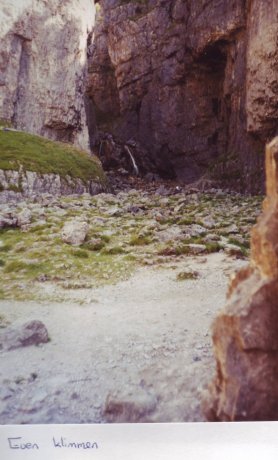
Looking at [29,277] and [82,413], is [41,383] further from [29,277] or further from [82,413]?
[29,277]

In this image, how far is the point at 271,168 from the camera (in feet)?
9.39

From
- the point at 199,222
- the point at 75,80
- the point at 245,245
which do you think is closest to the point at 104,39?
the point at 75,80

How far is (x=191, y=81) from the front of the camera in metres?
25.9

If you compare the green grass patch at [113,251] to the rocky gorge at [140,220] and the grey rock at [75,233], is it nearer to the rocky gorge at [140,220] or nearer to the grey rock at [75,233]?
the rocky gorge at [140,220]

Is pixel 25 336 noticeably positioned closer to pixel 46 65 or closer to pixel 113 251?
pixel 113 251

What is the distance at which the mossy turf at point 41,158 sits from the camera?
611 inches

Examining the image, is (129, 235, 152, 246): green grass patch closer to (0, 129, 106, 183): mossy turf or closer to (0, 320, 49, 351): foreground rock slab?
(0, 320, 49, 351): foreground rock slab

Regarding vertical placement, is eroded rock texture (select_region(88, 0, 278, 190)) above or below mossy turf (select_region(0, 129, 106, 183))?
above

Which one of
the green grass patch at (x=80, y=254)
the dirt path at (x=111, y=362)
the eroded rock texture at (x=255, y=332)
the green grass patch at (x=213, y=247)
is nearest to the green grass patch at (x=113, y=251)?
the green grass patch at (x=80, y=254)

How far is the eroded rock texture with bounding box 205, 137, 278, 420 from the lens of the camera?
2.76m

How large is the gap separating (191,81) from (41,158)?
13.3 m

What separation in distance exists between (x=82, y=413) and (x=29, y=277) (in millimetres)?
3150

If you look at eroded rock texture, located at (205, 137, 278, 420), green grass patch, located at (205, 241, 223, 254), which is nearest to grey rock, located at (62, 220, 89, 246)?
green grass patch, located at (205, 241, 223, 254)

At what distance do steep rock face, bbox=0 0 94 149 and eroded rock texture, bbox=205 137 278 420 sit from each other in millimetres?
15457
